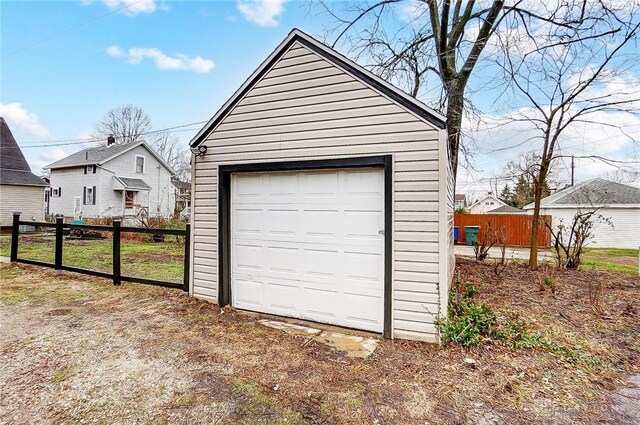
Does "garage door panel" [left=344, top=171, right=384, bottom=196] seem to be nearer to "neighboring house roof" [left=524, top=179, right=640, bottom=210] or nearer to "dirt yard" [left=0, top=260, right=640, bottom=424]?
"dirt yard" [left=0, top=260, right=640, bottom=424]

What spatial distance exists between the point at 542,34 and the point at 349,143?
21.7 feet

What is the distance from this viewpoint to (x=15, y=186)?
60.0ft

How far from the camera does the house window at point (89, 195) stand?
932 inches

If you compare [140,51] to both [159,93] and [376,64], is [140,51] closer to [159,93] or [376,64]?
[159,93]

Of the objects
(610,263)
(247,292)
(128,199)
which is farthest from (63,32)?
(610,263)

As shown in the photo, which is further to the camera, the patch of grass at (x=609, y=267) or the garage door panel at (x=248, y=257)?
the patch of grass at (x=609, y=267)

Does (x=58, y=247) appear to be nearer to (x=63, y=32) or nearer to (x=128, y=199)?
(x=63, y=32)

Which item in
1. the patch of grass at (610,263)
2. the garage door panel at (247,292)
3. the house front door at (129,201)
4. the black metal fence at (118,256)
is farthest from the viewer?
the house front door at (129,201)

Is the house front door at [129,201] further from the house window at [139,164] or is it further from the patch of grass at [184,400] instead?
the patch of grass at [184,400]

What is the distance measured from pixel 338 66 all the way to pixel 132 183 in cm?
2464

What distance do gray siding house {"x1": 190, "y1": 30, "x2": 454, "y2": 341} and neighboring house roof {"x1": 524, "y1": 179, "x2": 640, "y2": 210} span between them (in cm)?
1792

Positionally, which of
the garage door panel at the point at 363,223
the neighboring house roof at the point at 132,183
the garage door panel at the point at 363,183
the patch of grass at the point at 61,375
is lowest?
the patch of grass at the point at 61,375

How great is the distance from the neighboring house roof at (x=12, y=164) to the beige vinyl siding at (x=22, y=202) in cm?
32

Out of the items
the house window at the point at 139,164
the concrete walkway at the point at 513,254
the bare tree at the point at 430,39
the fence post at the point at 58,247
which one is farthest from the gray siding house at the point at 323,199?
the house window at the point at 139,164
